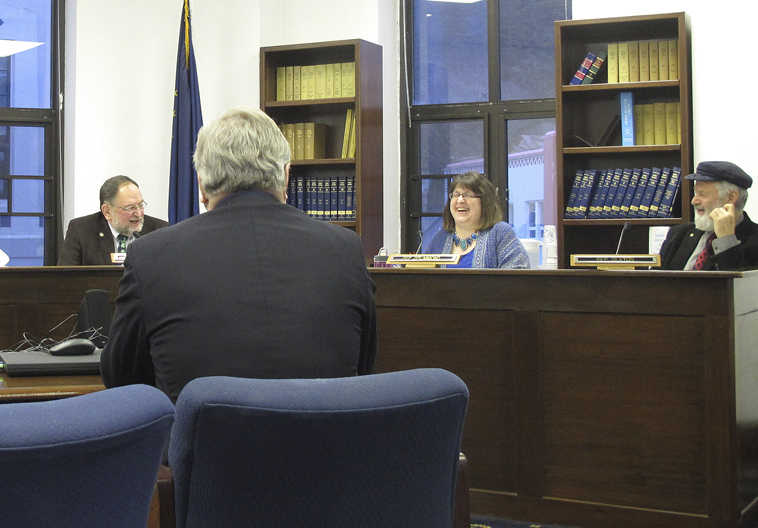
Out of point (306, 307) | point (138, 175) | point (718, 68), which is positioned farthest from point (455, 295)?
point (138, 175)

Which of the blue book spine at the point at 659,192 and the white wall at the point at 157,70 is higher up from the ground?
the white wall at the point at 157,70

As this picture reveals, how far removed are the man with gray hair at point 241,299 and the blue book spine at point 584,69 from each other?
3.97 metres

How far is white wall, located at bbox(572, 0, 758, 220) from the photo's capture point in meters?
5.17

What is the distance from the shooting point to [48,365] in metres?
2.01

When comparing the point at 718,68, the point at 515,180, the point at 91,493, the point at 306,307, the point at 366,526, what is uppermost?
the point at 718,68

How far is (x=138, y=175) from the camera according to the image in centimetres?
638

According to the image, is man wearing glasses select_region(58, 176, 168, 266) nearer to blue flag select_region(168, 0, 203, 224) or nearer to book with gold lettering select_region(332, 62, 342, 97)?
blue flag select_region(168, 0, 203, 224)

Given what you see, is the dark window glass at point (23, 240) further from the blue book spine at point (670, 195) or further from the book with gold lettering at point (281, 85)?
the blue book spine at point (670, 195)

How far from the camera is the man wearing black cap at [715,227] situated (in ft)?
13.6

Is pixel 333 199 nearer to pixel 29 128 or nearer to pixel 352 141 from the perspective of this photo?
pixel 352 141

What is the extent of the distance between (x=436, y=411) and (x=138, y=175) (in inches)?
215

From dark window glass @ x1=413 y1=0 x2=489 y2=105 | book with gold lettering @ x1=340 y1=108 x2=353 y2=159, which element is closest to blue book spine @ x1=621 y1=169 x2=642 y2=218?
dark window glass @ x1=413 y1=0 x2=489 y2=105

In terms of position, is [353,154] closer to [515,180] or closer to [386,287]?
[515,180]

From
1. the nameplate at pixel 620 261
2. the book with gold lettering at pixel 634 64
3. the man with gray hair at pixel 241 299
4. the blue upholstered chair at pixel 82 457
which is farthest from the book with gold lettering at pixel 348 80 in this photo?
the blue upholstered chair at pixel 82 457
